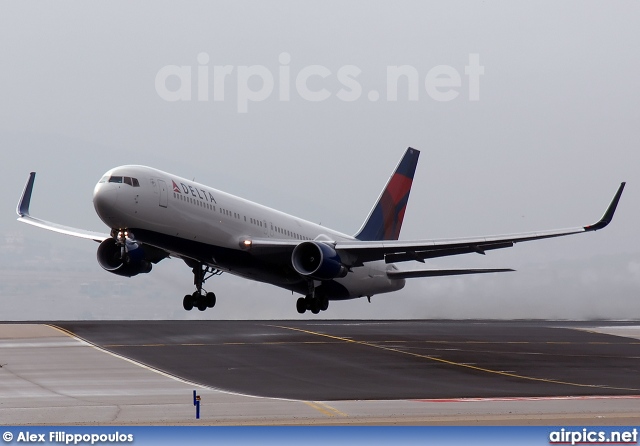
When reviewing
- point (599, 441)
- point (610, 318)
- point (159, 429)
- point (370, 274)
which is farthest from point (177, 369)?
point (610, 318)

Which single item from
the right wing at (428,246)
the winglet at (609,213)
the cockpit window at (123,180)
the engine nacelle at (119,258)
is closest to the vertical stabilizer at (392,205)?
the right wing at (428,246)

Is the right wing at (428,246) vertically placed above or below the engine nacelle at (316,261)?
above

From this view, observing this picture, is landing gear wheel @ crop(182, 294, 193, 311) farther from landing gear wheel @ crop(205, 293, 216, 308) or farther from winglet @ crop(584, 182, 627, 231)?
winglet @ crop(584, 182, 627, 231)

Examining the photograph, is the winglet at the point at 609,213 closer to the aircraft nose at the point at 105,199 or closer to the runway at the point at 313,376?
the runway at the point at 313,376

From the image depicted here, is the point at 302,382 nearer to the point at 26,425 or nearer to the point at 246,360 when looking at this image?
the point at 246,360

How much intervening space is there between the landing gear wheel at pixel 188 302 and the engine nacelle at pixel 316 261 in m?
6.67

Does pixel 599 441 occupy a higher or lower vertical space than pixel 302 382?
lower

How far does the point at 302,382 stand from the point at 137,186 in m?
16.2

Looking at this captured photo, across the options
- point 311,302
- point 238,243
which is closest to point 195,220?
point 238,243

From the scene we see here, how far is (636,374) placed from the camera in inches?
1316

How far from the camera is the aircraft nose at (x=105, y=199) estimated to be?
4166 centimetres

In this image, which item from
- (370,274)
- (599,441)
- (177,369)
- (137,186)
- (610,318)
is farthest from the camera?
(610,318)

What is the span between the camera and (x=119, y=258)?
161ft

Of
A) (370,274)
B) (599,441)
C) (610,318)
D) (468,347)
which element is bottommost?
(599,441)
